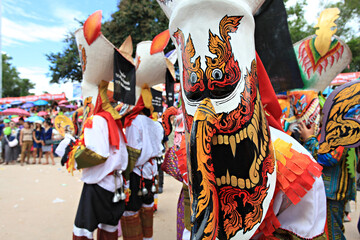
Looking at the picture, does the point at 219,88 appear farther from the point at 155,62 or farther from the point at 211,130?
the point at 155,62

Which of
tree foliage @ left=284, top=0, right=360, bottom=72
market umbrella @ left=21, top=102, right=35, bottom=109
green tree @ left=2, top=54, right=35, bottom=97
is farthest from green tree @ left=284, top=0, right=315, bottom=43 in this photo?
green tree @ left=2, top=54, right=35, bottom=97

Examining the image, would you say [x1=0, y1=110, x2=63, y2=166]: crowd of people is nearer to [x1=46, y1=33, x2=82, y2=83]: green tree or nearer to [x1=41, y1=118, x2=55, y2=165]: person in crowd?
[x1=41, y1=118, x2=55, y2=165]: person in crowd

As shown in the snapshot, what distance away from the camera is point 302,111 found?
8.23ft

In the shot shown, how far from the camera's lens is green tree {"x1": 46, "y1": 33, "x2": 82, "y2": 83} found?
1662 centimetres

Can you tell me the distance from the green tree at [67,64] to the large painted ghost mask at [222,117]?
16.8 m

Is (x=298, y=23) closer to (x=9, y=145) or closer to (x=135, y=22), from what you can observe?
(x=135, y=22)

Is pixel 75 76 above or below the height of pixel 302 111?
above

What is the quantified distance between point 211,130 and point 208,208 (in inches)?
10.0

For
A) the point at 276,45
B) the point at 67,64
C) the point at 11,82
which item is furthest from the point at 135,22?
the point at 11,82

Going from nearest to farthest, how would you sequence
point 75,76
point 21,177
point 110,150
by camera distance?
point 110,150 → point 21,177 → point 75,76

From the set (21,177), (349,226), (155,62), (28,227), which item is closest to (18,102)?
(21,177)

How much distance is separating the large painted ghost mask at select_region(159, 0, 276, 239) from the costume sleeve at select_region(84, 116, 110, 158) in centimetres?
179

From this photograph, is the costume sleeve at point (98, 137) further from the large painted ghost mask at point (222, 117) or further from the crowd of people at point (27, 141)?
the crowd of people at point (27, 141)

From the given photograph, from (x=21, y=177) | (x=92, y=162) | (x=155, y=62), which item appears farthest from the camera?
(x=21, y=177)
